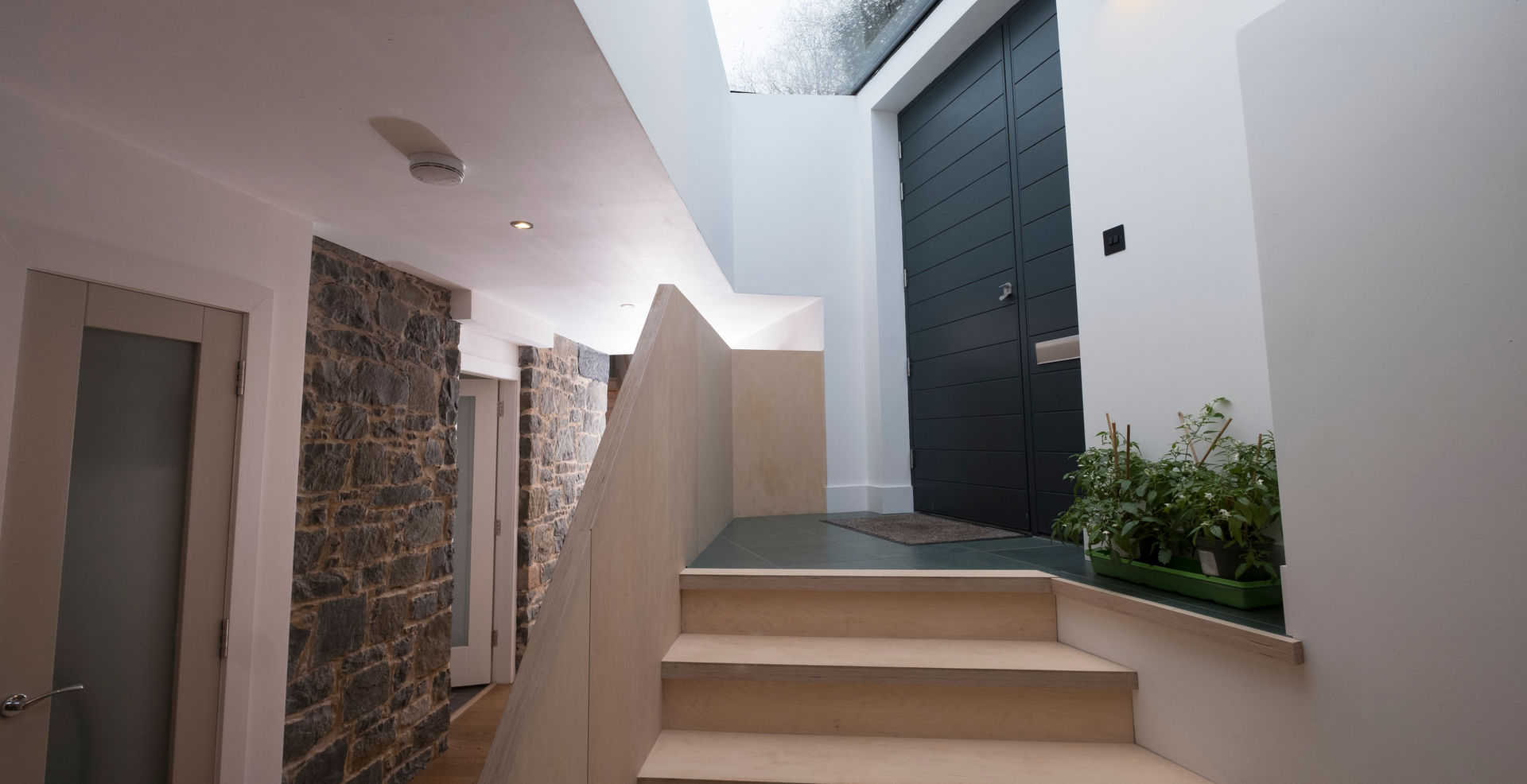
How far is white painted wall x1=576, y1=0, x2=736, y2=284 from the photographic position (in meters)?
1.90

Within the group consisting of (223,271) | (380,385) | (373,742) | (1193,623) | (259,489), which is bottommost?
(373,742)

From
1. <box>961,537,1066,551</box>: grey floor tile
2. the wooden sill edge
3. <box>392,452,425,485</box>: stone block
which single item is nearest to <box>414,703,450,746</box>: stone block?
<box>392,452,425,485</box>: stone block

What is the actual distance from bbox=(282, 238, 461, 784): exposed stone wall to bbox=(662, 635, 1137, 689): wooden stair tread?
6.20ft

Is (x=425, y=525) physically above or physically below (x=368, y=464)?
below

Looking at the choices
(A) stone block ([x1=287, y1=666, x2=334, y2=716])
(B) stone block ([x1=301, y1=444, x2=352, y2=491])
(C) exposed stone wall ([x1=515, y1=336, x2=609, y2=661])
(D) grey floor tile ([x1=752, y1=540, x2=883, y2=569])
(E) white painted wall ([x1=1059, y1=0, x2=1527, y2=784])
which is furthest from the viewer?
(C) exposed stone wall ([x1=515, y1=336, x2=609, y2=661])

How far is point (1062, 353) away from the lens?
10.4 feet

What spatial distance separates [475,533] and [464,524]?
0.12 m

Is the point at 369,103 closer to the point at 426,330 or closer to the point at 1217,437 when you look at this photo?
the point at 426,330

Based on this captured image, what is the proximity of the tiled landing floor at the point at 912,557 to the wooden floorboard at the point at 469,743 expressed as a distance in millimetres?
1528

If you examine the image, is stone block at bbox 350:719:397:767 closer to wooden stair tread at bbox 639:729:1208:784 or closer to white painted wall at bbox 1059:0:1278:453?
wooden stair tread at bbox 639:729:1208:784

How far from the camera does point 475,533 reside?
5.14 metres

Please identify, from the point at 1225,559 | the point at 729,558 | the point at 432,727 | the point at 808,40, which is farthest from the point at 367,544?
the point at 808,40

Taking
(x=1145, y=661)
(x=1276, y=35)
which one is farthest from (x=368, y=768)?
(x=1276, y=35)

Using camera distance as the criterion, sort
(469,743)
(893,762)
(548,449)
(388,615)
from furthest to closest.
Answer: (548,449) < (469,743) < (388,615) < (893,762)
